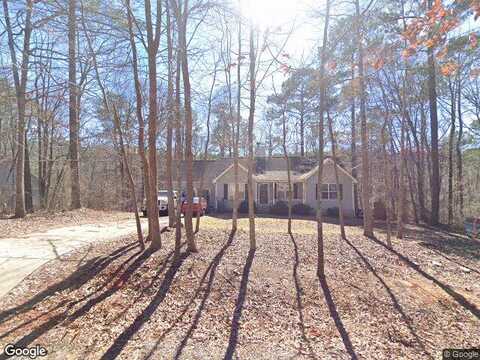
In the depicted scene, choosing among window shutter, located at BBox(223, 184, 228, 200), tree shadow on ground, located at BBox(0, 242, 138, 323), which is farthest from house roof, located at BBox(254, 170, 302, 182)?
tree shadow on ground, located at BBox(0, 242, 138, 323)

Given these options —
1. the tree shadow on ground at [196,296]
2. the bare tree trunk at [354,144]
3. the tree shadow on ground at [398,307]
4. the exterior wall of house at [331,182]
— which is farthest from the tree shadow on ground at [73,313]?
Result: the exterior wall of house at [331,182]

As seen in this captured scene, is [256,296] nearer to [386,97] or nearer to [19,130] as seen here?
[386,97]

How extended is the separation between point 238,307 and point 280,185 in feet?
57.8

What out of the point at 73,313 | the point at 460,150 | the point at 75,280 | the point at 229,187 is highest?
the point at 460,150

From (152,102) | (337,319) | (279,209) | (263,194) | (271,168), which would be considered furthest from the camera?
(271,168)

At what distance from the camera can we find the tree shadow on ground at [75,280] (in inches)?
170

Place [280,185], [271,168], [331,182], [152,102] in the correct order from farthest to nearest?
[271,168] → [280,185] → [331,182] → [152,102]

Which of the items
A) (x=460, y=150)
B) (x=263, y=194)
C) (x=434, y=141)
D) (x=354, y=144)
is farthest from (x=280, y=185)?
(x=460, y=150)

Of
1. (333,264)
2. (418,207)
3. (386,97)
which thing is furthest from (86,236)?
(418,207)

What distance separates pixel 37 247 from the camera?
23.8ft

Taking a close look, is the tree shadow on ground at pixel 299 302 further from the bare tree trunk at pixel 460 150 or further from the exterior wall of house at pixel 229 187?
the bare tree trunk at pixel 460 150

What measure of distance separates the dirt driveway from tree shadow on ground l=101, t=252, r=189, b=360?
2.42m

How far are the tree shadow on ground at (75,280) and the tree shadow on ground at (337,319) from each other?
→ 4.39 m

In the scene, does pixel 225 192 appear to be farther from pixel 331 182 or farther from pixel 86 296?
pixel 86 296
